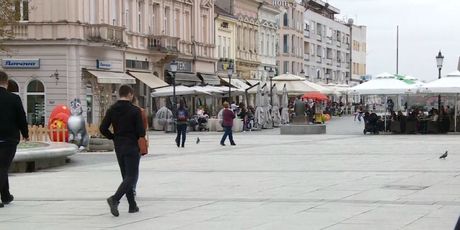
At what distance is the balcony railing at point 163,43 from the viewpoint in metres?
52.6

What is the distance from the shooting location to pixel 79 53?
141ft

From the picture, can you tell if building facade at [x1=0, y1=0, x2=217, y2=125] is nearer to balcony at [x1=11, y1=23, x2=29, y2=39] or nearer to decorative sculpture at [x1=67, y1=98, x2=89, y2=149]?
balcony at [x1=11, y1=23, x2=29, y2=39]

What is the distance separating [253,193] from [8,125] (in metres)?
4.11

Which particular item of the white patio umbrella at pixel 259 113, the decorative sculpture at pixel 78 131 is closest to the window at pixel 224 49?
the white patio umbrella at pixel 259 113

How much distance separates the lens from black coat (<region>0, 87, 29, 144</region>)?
1252 centimetres

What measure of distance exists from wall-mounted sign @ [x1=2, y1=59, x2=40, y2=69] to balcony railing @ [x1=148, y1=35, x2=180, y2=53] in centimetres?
1043

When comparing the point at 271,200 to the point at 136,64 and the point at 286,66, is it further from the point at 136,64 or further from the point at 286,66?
the point at 286,66

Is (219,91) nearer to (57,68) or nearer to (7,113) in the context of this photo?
(57,68)

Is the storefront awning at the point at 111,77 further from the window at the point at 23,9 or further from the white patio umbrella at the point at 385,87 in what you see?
the white patio umbrella at the point at 385,87

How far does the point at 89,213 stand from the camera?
39.3 ft

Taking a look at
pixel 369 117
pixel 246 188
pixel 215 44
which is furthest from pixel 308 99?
pixel 246 188

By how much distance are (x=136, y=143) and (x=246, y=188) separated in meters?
3.78

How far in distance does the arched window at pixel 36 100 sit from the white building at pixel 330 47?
204ft

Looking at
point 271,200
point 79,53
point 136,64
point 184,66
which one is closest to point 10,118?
point 271,200
